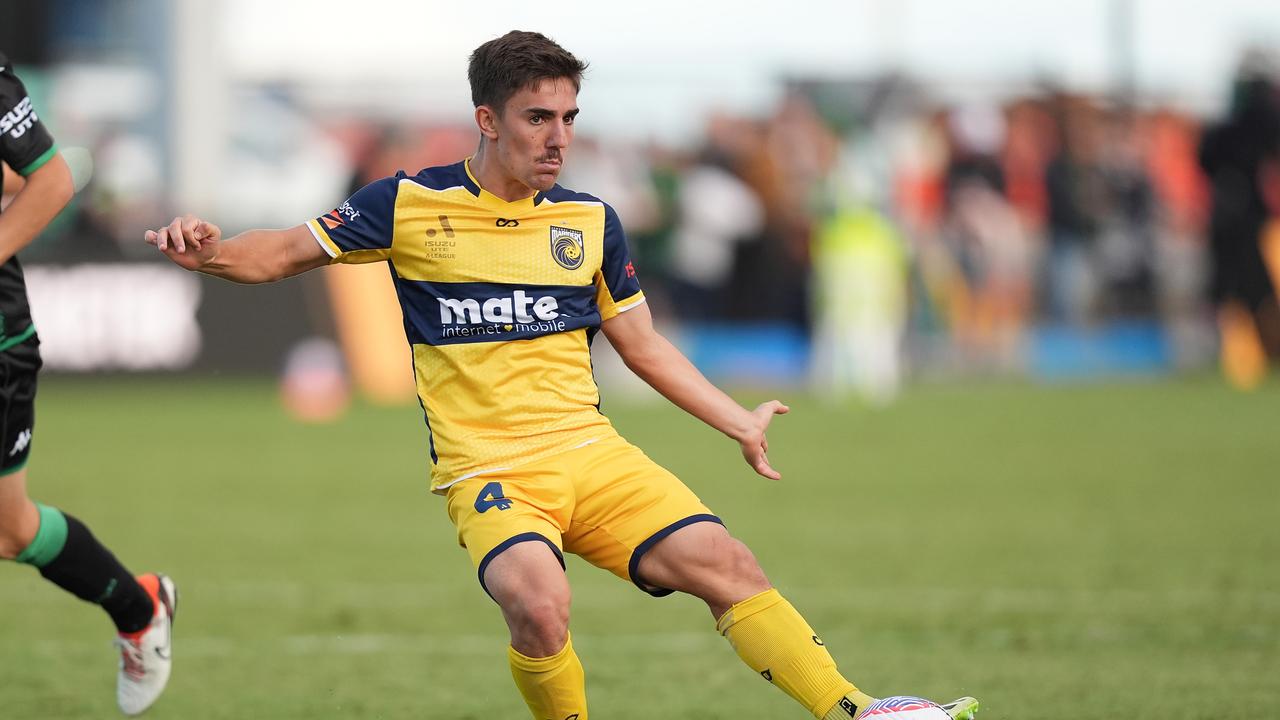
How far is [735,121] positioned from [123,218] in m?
8.48

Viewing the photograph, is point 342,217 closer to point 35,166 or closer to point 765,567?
point 35,166

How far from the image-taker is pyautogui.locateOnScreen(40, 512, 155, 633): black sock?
609cm

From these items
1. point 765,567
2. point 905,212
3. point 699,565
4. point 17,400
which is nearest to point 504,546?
point 699,565

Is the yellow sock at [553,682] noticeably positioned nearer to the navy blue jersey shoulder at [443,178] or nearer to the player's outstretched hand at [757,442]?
the player's outstretched hand at [757,442]

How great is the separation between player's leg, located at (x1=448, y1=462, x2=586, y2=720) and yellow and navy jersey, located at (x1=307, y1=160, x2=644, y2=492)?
10cm

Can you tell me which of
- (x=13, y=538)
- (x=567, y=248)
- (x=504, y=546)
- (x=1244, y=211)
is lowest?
(x=1244, y=211)

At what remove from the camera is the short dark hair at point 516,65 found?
5.14 metres

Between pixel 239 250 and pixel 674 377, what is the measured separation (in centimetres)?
138

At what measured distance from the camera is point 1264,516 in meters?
11.1

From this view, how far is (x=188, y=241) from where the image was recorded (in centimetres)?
497

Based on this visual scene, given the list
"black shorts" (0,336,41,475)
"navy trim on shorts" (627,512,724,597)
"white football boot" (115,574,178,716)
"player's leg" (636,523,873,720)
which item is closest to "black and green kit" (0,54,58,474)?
"black shorts" (0,336,41,475)

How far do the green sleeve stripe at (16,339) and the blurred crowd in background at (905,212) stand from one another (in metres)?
16.5

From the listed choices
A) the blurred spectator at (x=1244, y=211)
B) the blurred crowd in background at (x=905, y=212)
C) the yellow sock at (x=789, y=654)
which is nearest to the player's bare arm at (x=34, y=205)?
the yellow sock at (x=789, y=654)

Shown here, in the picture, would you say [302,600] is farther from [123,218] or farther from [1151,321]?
[1151,321]
